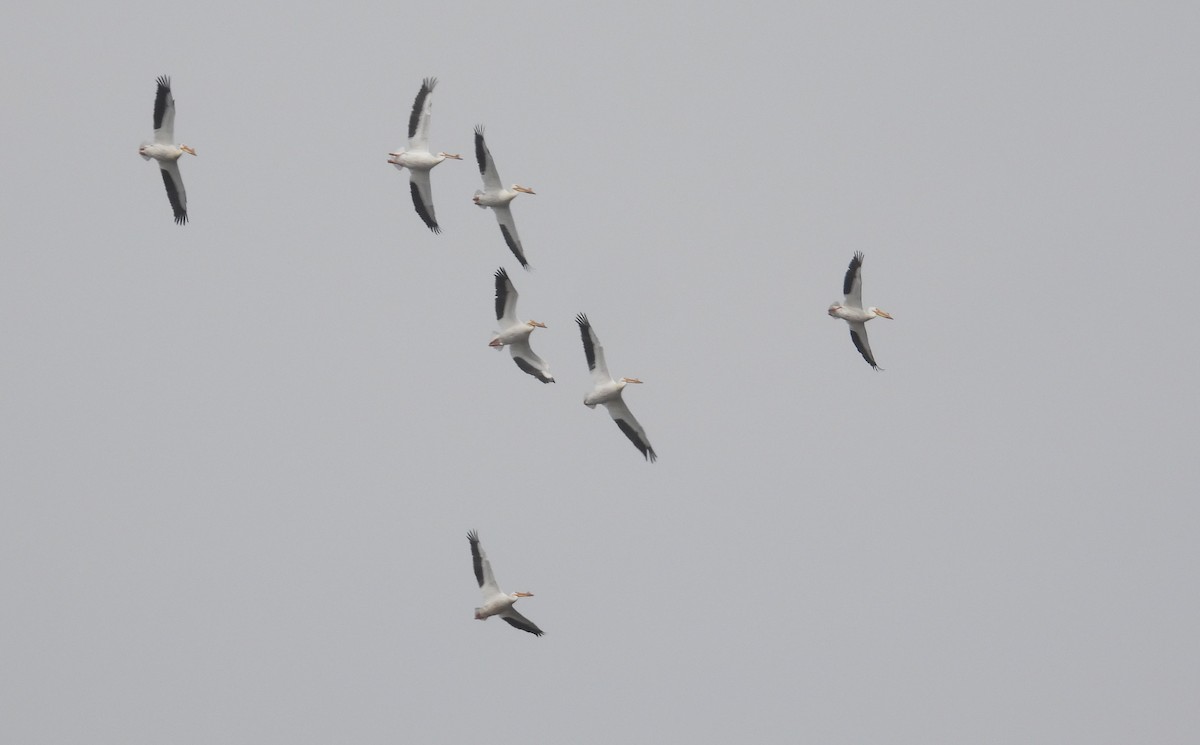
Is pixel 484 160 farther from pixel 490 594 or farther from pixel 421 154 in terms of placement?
pixel 490 594

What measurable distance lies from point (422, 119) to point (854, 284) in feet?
33.2

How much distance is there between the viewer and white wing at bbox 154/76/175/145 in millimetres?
42125

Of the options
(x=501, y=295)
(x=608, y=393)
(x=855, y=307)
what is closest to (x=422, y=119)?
(x=501, y=295)

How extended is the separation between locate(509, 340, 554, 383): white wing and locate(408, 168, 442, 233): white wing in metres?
3.11

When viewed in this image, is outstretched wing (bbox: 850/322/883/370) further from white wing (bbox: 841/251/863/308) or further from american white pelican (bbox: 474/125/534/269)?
american white pelican (bbox: 474/125/534/269)

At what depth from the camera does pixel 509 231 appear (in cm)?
4662

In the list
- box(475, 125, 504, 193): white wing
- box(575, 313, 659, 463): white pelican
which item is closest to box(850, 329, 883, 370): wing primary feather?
box(575, 313, 659, 463): white pelican

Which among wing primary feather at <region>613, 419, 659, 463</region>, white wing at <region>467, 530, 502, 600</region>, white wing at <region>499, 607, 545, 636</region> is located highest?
wing primary feather at <region>613, 419, 659, 463</region>

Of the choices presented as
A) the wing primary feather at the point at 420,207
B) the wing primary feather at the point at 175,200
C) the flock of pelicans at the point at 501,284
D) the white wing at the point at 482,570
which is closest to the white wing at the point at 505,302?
the flock of pelicans at the point at 501,284

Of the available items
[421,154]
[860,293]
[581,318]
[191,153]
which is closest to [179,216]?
[191,153]

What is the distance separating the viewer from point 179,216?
43.4 m

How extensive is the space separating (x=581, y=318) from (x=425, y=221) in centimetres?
491

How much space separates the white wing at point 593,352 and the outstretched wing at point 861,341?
573 centimetres

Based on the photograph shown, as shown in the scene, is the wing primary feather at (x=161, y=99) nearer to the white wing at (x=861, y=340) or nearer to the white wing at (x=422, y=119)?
the white wing at (x=422, y=119)
